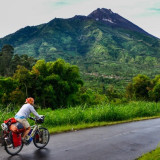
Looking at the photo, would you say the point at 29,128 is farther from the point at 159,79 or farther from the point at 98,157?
the point at 159,79

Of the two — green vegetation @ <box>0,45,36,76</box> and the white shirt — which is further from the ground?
green vegetation @ <box>0,45,36,76</box>

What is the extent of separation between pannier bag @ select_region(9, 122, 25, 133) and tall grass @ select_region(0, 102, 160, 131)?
3.21m

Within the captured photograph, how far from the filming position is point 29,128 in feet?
25.6

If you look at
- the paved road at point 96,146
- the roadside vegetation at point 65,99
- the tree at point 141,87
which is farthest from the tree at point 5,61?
the paved road at point 96,146

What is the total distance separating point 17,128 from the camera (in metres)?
7.39

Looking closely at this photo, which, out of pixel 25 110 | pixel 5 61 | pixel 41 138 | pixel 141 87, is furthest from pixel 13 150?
pixel 5 61

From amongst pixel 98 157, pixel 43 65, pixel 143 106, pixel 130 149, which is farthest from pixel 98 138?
pixel 43 65

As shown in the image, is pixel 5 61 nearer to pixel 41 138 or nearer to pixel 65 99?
pixel 65 99

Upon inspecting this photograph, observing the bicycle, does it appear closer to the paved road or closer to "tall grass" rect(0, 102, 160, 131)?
the paved road

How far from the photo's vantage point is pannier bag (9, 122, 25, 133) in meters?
7.30

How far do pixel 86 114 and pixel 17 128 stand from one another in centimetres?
687

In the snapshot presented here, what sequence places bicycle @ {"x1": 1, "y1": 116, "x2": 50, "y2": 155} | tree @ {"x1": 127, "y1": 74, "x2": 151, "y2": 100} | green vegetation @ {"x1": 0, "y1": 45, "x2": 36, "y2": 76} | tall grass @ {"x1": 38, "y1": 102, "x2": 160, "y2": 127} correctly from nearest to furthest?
bicycle @ {"x1": 1, "y1": 116, "x2": 50, "y2": 155} → tall grass @ {"x1": 38, "y1": 102, "x2": 160, "y2": 127} → tree @ {"x1": 127, "y1": 74, "x2": 151, "y2": 100} → green vegetation @ {"x1": 0, "y1": 45, "x2": 36, "y2": 76}

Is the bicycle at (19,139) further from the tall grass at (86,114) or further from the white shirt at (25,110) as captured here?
the tall grass at (86,114)

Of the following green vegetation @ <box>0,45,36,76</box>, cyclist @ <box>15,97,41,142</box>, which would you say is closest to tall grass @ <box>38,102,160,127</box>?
cyclist @ <box>15,97,41,142</box>
